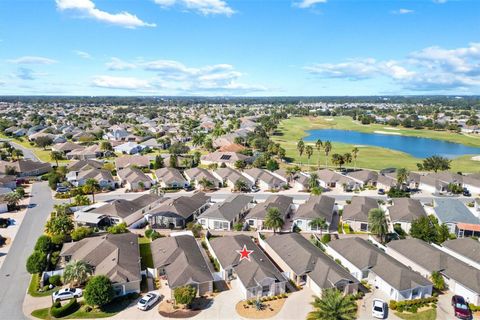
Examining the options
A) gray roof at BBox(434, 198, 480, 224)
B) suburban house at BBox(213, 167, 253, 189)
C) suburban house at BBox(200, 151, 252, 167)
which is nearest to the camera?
gray roof at BBox(434, 198, 480, 224)

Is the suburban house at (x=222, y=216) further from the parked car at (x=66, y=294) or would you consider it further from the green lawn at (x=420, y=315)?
the green lawn at (x=420, y=315)

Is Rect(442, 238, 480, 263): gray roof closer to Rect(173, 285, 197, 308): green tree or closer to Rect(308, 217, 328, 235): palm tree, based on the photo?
Rect(308, 217, 328, 235): palm tree

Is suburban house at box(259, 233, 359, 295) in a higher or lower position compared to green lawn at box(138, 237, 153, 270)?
higher

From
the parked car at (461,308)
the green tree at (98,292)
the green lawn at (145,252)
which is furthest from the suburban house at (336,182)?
the green tree at (98,292)

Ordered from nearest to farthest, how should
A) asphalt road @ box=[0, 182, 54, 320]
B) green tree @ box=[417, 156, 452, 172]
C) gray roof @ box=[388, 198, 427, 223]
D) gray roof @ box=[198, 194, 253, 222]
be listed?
asphalt road @ box=[0, 182, 54, 320] → gray roof @ box=[198, 194, 253, 222] → gray roof @ box=[388, 198, 427, 223] → green tree @ box=[417, 156, 452, 172]

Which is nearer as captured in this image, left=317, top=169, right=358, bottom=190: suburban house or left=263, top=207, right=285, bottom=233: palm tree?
left=263, top=207, right=285, bottom=233: palm tree

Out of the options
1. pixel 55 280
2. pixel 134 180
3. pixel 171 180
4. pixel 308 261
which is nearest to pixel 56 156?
pixel 134 180

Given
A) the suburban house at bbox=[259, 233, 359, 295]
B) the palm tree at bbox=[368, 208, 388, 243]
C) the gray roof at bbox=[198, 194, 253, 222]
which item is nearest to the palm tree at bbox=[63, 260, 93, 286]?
the gray roof at bbox=[198, 194, 253, 222]

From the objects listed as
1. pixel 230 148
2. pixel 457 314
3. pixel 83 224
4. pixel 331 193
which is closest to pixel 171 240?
pixel 83 224
